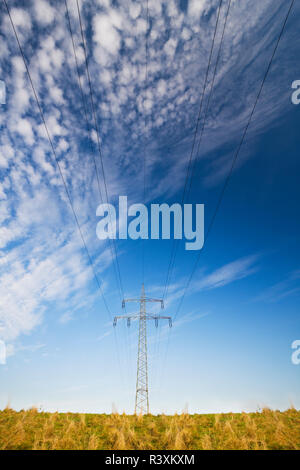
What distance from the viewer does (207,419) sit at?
9969 mm

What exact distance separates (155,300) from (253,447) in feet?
67.0

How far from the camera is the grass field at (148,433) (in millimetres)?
7133

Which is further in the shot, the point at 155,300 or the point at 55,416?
the point at 155,300

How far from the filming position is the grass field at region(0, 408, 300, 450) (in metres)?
7.13

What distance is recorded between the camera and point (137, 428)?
8867mm

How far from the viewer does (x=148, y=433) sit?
27.3 feet
